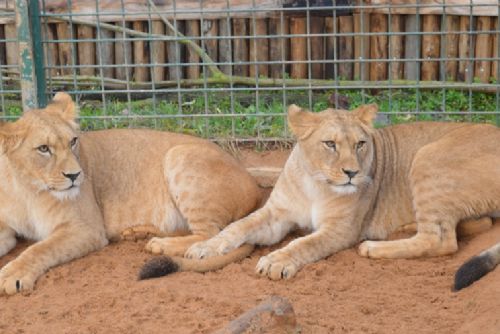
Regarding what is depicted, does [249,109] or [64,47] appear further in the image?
[64,47]

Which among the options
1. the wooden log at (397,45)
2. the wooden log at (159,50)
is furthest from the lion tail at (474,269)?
the wooden log at (159,50)

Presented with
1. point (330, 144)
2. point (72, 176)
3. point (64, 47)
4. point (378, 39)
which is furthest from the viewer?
point (64, 47)

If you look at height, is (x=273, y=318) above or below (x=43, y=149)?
below

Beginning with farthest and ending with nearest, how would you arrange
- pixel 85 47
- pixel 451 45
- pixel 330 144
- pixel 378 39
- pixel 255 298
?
1. pixel 85 47
2. pixel 451 45
3. pixel 378 39
4. pixel 330 144
5. pixel 255 298

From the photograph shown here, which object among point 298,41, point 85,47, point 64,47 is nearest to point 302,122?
point 298,41

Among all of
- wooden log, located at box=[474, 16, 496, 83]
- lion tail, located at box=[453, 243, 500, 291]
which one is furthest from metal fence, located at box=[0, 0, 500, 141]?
lion tail, located at box=[453, 243, 500, 291]

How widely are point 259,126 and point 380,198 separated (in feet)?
5.23

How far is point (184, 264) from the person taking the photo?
5230mm

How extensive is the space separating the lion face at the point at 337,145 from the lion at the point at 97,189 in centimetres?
58

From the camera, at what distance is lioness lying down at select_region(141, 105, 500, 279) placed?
17.7 feet

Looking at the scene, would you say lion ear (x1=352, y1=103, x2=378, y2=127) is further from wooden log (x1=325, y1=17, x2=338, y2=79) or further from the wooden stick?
wooden log (x1=325, y1=17, x2=338, y2=79)

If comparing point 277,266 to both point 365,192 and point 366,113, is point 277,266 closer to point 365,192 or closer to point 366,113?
point 365,192

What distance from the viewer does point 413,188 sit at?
18.7 feet

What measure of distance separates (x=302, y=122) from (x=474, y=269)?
1370mm
